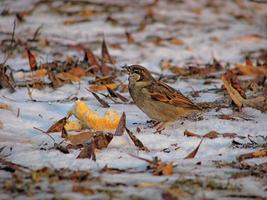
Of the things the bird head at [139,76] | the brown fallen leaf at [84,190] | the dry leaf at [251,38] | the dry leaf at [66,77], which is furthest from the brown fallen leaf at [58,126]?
the dry leaf at [251,38]

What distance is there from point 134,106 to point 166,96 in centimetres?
82

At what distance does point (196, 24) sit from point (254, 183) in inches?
313

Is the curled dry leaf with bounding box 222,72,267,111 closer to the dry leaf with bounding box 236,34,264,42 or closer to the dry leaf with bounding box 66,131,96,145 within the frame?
the dry leaf with bounding box 66,131,96,145

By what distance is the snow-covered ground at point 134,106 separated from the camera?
13.7 feet

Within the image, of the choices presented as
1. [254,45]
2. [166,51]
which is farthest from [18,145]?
[254,45]

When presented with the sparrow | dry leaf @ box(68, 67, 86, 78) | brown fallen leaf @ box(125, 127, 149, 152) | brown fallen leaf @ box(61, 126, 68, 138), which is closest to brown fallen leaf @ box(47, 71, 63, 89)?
dry leaf @ box(68, 67, 86, 78)

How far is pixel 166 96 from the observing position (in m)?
5.67

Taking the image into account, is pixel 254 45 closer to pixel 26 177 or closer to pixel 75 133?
pixel 75 133

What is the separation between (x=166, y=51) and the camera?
972 centimetres

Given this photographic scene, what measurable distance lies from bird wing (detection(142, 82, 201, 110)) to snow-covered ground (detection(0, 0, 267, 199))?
17 cm

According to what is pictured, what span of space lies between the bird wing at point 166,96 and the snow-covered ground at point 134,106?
0.17m

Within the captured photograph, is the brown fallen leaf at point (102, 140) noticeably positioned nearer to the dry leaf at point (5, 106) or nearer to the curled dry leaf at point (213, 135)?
the curled dry leaf at point (213, 135)

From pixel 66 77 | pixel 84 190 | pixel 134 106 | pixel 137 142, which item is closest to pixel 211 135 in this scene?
pixel 137 142

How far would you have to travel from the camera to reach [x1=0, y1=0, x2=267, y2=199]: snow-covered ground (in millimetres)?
4176
